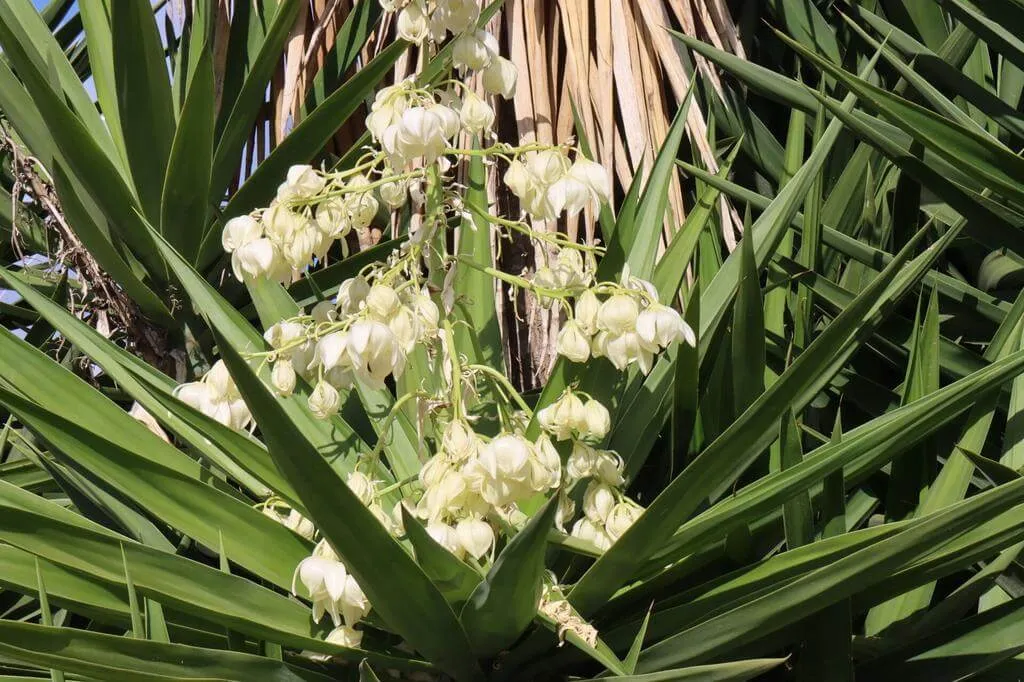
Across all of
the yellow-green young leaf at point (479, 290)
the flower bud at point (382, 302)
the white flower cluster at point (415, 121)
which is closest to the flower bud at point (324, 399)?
the flower bud at point (382, 302)

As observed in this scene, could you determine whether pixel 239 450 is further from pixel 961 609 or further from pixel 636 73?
pixel 636 73

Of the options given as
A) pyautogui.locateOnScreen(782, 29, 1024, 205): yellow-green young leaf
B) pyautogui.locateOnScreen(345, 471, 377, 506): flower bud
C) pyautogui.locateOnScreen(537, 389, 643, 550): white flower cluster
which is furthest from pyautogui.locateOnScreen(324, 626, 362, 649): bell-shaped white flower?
pyautogui.locateOnScreen(782, 29, 1024, 205): yellow-green young leaf

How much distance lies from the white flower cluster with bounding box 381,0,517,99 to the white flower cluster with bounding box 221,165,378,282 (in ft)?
0.53

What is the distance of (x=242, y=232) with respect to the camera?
1.09 metres

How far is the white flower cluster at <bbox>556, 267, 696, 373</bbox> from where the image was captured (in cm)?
102

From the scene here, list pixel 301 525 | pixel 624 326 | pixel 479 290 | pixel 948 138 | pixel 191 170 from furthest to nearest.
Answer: pixel 191 170 → pixel 479 290 → pixel 948 138 → pixel 301 525 → pixel 624 326

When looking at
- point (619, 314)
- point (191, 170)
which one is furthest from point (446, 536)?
point (191, 170)

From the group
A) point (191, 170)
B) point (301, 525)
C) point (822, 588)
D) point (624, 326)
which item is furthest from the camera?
point (191, 170)

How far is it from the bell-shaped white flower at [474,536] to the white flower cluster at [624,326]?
0.19 meters

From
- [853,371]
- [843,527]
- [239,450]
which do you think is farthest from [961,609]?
[239,450]

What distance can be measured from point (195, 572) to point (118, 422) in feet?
1.05

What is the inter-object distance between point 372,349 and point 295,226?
17cm

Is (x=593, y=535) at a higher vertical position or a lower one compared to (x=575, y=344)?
lower

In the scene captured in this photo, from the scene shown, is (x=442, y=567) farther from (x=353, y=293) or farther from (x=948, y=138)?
(x=948, y=138)
